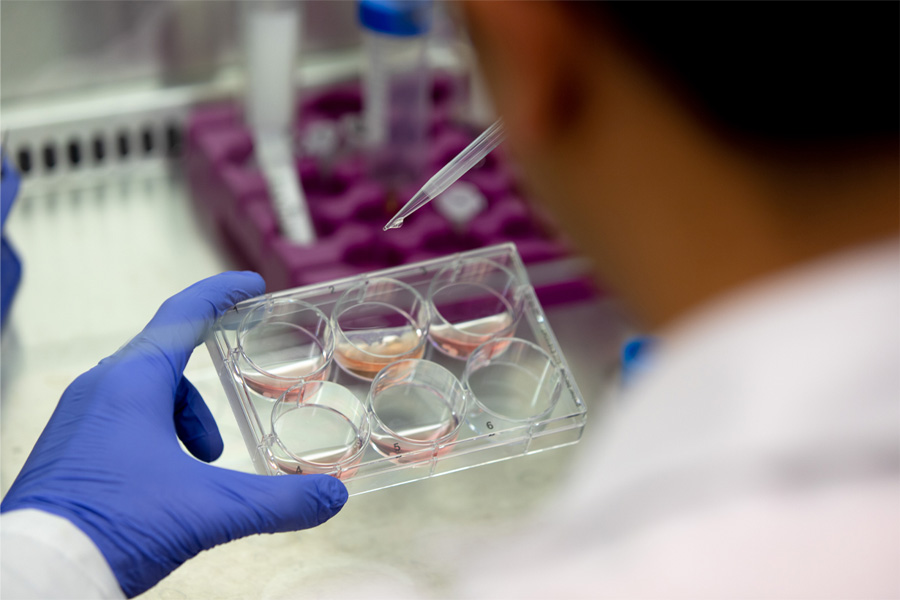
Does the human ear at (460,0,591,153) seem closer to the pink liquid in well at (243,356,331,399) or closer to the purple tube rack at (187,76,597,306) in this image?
the pink liquid in well at (243,356,331,399)

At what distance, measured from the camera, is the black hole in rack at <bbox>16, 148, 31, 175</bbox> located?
132 centimetres

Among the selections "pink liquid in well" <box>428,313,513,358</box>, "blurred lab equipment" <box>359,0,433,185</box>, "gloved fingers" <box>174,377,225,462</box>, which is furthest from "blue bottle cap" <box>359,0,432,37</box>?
"gloved fingers" <box>174,377,225,462</box>

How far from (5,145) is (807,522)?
1.17 metres

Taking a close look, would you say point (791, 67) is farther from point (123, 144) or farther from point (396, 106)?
point (123, 144)

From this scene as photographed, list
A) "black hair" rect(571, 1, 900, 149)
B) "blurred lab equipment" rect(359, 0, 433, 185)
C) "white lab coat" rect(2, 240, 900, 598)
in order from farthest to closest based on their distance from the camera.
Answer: "blurred lab equipment" rect(359, 0, 433, 185) < "white lab coat" rect(2, 240, 900, 598) < "black hair" rect(571, 1, 900, 149)

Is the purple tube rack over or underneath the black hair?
underneath

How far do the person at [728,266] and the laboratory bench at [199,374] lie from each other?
24 cm

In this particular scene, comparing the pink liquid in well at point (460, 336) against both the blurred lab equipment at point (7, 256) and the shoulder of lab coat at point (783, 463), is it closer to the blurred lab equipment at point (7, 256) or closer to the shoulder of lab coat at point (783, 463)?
the shoulder of lab coat at point (783, 463)

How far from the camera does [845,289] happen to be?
53cm

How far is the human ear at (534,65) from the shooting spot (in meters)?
0.48

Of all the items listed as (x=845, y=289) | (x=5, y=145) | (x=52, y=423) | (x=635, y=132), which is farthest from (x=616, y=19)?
(x=5, y=145)

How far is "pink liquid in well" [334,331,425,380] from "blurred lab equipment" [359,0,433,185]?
1.45ft

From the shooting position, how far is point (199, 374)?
941 millimetres

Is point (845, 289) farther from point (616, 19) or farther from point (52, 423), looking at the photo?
point (52, 423)
